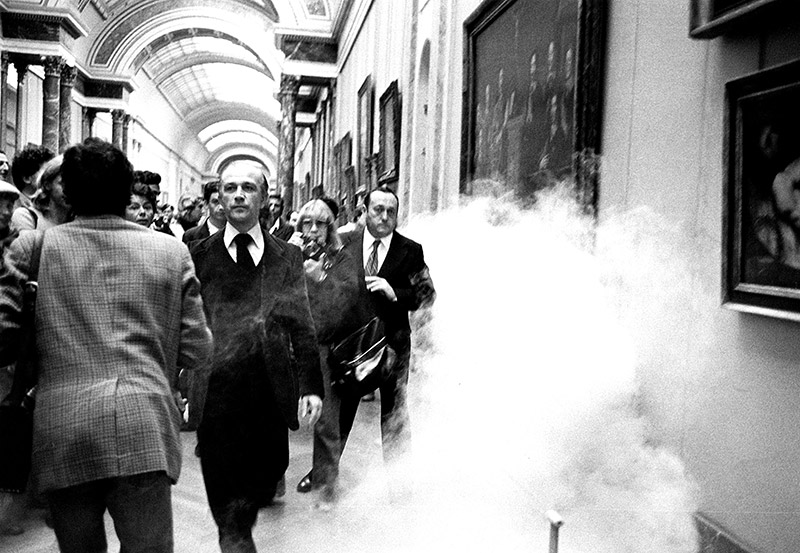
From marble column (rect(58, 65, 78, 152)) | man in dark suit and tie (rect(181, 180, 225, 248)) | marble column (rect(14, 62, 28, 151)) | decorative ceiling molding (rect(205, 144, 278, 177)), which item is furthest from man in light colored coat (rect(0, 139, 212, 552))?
decorative ceiling molding (rect(205, 144, 278, 177))

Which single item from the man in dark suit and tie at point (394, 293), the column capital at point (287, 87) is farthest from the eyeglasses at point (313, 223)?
the column capital at point (287, 87)

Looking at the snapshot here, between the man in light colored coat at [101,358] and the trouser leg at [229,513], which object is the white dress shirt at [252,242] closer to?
the trouser leg at [229,513]

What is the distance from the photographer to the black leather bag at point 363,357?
4312mm

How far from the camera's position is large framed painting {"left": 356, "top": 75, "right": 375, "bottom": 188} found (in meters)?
14.1

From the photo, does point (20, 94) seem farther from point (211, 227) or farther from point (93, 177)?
point (93, 177)

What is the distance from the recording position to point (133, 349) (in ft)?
7.87

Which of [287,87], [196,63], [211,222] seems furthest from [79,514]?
[196,63]

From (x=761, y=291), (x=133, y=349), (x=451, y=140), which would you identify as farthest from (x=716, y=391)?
(x=451, y=140)

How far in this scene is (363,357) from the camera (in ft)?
A: 14.1

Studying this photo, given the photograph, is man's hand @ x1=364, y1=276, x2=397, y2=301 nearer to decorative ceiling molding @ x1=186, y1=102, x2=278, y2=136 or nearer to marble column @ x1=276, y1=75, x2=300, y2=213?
marble column @ x1=276, y1=75, x2=300, y2=213

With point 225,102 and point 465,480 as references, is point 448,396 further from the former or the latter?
point 225,102

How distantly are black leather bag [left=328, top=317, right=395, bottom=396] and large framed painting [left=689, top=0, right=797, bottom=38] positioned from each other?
75.8 inches

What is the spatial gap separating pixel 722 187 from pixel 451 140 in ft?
17.4

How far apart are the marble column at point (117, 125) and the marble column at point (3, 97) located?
8530 millimetres
